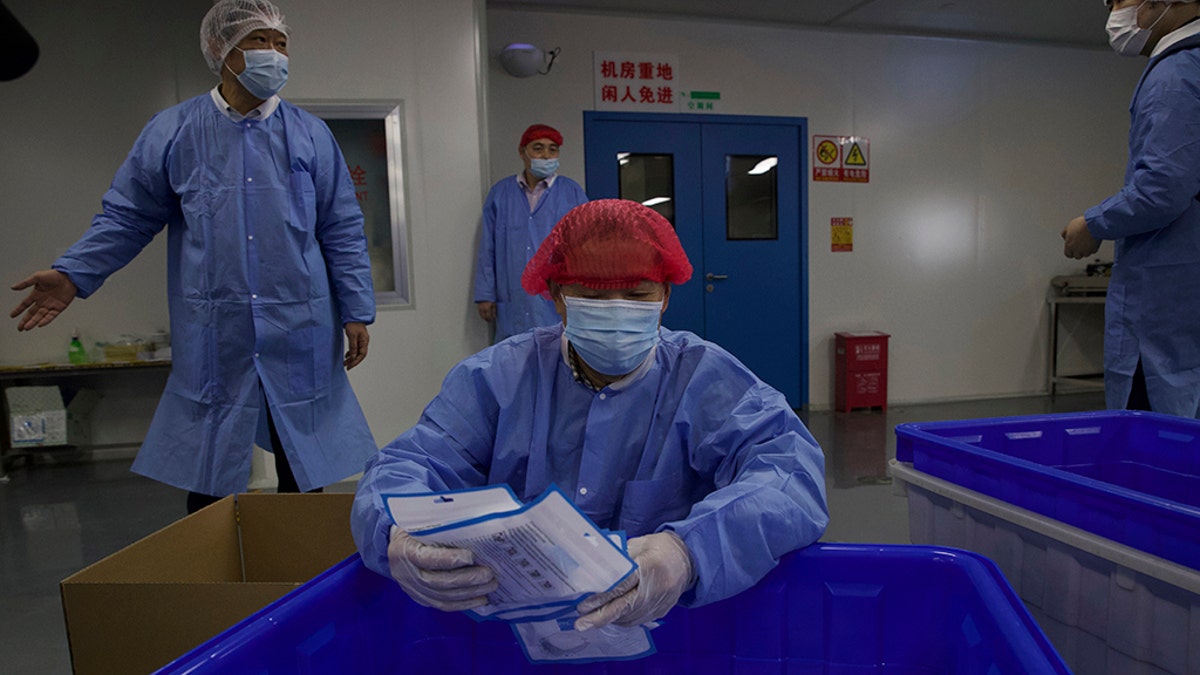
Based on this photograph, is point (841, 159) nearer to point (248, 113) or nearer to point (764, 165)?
point (764, 165)

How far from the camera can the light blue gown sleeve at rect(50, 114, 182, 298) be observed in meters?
1.50

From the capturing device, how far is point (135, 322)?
372cm

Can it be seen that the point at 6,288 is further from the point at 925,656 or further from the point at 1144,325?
the point at 1144,325

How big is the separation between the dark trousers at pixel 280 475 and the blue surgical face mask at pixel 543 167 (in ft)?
6.04

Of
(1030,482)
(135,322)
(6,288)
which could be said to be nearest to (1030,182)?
(1030,482)

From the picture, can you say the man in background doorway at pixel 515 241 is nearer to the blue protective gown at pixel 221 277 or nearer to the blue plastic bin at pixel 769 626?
the blue protective gown at pixel 221 277

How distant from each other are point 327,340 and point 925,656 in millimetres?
1469

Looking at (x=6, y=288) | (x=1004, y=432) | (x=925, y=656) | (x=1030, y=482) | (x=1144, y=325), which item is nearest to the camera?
(x=925, y=656)

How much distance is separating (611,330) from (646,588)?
1.26ft

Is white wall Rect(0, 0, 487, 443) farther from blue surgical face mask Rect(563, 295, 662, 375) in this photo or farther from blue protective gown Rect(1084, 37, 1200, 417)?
blue protective gown Rect(1084, 37, 1200, 417)

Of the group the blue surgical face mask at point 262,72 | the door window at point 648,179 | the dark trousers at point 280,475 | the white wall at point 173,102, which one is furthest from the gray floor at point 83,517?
the door window at point 648,179

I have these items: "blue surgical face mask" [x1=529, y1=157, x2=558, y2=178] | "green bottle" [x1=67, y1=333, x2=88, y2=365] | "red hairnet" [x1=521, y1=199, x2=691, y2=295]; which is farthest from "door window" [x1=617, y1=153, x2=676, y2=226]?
"red hairnet" [x1=521, y1=199, x2=691, y2=295]

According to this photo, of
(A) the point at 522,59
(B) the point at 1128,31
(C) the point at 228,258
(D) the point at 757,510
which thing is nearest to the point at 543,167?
(A) the point at 522,59

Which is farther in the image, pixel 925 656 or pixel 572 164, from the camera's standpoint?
pixel 572 164
